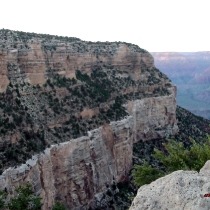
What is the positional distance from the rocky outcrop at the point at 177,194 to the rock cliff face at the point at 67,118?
1336cm

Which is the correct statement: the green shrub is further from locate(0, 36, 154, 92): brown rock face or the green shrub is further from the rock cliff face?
locate(0, 36, 154, 92): brown rock face

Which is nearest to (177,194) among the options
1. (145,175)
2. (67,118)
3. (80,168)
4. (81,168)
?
(145,175)

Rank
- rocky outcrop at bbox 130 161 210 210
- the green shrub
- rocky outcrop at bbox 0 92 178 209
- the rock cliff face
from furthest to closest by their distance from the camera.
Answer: the rock cliff face → rocky outcrop at bbox 0 92 178 209 → the green shrub → rocky outcrop at bbox 130 161 210 210

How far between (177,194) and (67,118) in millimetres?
23973

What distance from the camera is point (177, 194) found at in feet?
25.2

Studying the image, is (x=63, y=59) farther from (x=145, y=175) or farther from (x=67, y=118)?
(x=145, y=175)

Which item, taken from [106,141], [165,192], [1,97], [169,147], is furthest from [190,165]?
[106,141]

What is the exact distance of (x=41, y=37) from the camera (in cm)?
3881

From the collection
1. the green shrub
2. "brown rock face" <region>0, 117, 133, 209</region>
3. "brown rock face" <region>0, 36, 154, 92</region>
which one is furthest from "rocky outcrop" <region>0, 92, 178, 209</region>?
the green shrub

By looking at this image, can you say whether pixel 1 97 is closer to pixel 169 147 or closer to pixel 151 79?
pixel 169 147

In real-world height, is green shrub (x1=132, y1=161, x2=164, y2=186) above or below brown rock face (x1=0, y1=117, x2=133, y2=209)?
above

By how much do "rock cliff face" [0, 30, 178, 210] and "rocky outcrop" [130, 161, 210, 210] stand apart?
13355 mm

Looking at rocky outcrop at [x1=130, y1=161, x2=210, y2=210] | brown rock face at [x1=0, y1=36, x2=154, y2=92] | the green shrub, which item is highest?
brown rock face at [x1=0, y1=36, x2=154, y2=92]

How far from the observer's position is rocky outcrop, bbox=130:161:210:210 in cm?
734
